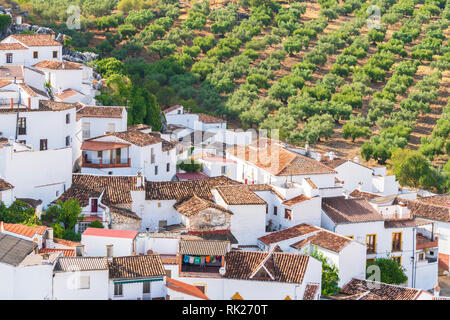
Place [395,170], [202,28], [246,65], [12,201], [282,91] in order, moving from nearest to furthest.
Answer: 1. [12,201]
2. [395,170]
3. [282,91]
4. [246,65]
5. [202,28]

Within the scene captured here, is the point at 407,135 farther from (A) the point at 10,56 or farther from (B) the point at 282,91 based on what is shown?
(A) the point at 10,56

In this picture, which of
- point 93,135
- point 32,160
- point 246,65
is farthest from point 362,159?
point 32,160

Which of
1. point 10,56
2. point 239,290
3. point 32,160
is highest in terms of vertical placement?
point 10,56

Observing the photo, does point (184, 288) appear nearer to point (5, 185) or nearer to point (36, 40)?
point (5, 185)

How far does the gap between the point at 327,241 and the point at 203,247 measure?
573 centimetres

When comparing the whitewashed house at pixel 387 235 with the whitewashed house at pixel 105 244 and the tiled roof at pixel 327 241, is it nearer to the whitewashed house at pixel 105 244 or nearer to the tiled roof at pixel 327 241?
the tiled roof at pixel 327 241

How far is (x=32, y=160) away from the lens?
108 ft

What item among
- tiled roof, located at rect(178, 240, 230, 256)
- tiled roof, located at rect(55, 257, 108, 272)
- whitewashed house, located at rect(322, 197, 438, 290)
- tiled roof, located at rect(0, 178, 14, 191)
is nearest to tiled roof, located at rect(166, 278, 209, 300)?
tiled roof, located at rect(178, 240, 230, 256)

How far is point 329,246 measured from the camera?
30.3 metres

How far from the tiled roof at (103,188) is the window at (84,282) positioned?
31.7ft

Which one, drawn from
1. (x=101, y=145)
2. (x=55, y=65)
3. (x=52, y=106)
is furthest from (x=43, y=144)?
(x=55, y=65)

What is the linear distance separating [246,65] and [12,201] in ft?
153

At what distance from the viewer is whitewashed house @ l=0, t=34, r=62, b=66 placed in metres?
47.8

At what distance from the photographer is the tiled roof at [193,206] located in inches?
1281
